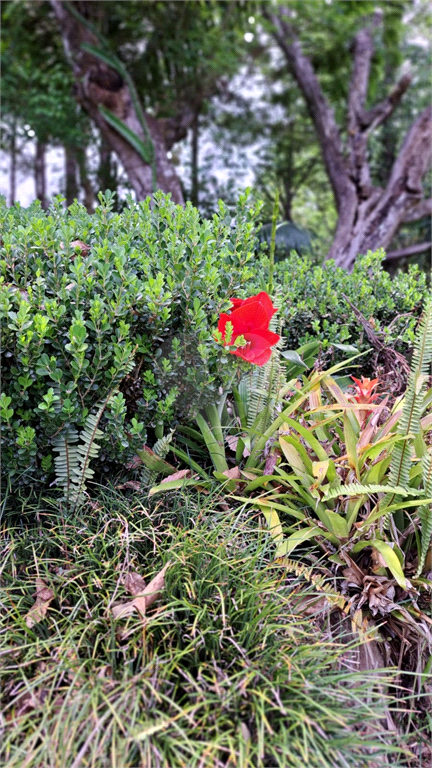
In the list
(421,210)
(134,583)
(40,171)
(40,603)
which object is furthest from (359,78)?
(40,603)

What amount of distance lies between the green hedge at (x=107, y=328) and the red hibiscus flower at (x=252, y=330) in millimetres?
63

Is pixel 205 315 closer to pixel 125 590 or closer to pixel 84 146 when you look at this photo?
pixel 125 590

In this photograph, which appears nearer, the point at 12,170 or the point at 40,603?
the point at 40,603

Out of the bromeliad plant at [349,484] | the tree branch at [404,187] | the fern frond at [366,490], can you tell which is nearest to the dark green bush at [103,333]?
the bromeliad plant at [349,484]


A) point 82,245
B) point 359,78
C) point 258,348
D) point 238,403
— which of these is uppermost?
point 359,78

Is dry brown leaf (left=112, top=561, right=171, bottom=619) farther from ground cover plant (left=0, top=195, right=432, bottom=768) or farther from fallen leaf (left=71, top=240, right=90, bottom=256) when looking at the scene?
fallen leaf (left=71, top=240, right=90, bottom=256)

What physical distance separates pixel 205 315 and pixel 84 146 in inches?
334

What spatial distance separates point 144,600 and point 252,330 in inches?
32.6

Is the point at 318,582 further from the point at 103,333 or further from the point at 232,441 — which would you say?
the point at 103,333

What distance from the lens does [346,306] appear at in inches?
102

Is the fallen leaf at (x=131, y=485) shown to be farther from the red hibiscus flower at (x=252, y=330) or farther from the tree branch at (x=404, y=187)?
the tree branch at (x=404, y=187)

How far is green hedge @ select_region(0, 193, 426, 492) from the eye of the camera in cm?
156

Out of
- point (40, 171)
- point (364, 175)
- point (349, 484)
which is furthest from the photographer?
point (40, 171)

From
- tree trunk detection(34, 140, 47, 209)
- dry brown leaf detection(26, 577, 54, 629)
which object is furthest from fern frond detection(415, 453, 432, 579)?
tree trunk detection(34, 140, 47, 209)
